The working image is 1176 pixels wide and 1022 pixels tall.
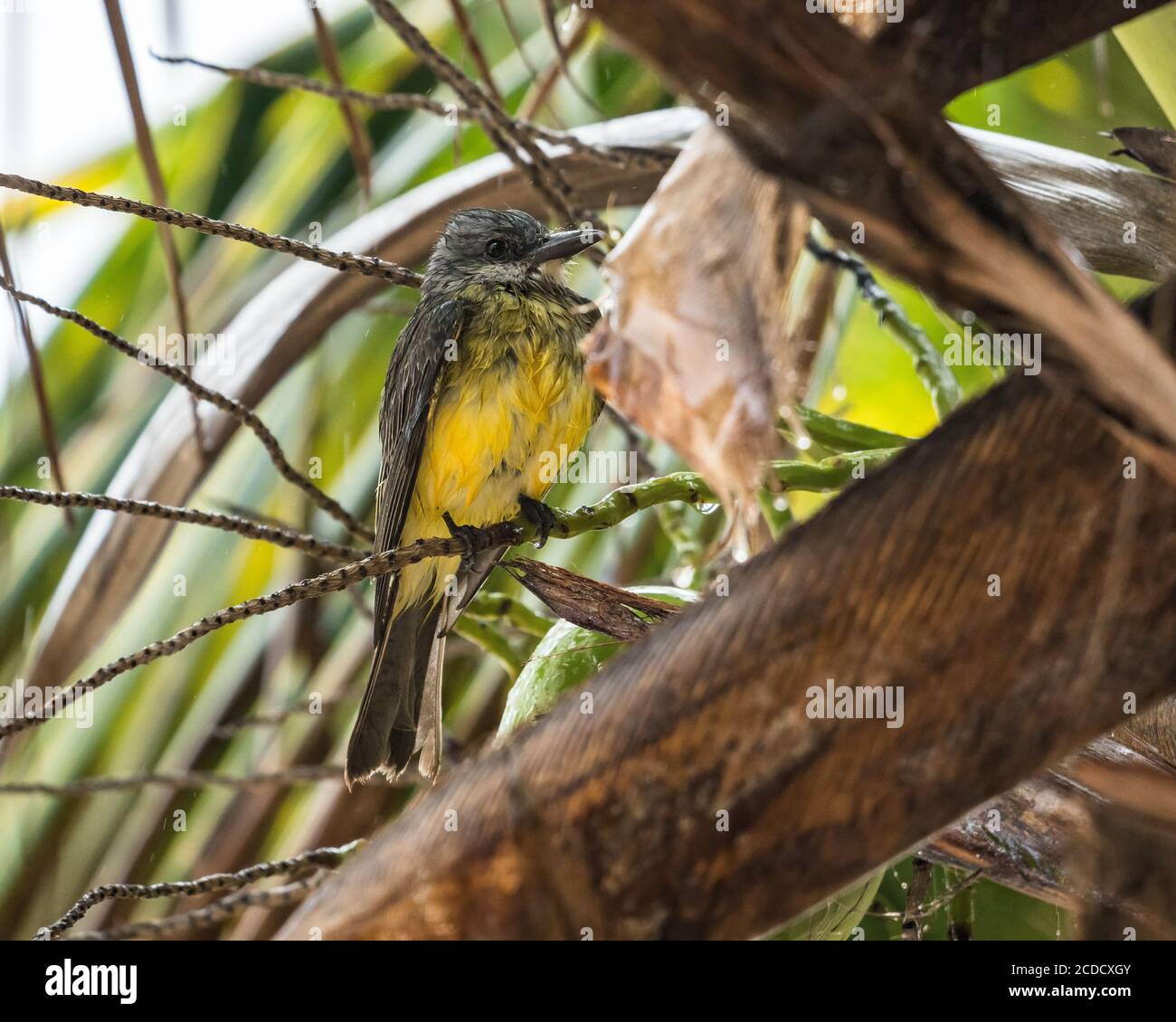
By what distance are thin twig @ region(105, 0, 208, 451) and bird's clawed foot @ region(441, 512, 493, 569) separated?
0.51 meters

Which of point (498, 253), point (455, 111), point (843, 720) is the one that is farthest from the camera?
point (498, 253)

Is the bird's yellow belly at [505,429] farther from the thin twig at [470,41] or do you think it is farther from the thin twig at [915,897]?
the thin twig at [915,897]

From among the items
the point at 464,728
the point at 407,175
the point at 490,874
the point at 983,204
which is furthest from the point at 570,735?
the point at 407,175

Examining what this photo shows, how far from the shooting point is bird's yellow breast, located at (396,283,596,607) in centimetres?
247

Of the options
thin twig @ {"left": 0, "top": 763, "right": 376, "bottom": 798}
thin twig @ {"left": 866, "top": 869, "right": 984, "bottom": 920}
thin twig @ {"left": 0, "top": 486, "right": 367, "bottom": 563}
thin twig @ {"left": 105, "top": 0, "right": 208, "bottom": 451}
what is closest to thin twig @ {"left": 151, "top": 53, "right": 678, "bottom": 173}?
thin twig @ {"left": 105, "top": 0, "right": 208, "bottom": 451}

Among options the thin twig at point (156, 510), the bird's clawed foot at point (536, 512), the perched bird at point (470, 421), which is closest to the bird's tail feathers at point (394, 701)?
the perched bird at point (470, 421)

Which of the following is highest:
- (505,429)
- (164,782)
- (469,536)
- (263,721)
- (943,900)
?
(505,429)

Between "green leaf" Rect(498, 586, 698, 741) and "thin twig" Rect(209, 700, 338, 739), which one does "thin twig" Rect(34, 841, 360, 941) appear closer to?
"green leaf" Rect(498, 586, 698, 741)

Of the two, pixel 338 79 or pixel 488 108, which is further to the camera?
pixel 338 79

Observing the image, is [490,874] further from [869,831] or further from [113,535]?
[113,535]

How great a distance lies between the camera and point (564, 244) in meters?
2.49

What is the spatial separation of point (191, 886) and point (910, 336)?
1.36m

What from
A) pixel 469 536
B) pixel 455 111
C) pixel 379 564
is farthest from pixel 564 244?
pixel 379 564

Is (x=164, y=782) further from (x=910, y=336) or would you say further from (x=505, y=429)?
(x=910, y=336)
